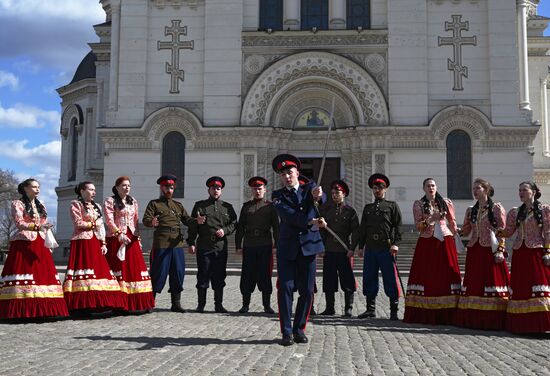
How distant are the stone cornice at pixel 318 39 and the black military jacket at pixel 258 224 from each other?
14677 millimetres

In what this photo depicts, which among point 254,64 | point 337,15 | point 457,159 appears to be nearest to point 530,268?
point 457,159

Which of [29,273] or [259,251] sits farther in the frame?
[259,251]

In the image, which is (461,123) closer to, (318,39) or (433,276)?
(318,39)

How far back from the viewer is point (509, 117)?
23.5 meters

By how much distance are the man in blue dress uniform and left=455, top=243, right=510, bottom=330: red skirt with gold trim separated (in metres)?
2.54

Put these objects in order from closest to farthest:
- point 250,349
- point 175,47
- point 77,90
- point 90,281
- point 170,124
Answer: point 250,349, point 90,281, point 170,124, point 175,47, point 77,90

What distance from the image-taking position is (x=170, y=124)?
24.3 meters

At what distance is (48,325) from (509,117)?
1941 centimetres

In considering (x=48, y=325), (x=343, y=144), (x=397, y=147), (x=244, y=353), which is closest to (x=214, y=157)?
(x=343, y=144)

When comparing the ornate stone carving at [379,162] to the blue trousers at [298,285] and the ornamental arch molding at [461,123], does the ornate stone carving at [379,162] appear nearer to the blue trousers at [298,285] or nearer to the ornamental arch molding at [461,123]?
the ornamental arch molding at [461,123]

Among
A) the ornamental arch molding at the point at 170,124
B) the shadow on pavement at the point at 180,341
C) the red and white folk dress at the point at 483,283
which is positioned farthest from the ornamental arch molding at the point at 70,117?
the red and white folk dress at the point at 483,283

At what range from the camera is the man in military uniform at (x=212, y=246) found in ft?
34.4

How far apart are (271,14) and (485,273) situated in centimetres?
1834

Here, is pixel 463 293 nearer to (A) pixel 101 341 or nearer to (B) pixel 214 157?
(A) pixel 101 341
